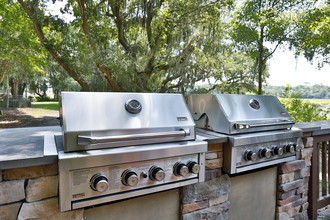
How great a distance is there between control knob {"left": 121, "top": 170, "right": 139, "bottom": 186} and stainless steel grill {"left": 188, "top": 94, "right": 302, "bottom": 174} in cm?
68

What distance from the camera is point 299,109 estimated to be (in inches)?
220

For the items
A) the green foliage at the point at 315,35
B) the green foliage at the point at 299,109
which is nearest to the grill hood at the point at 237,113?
the green foliage at the point at 299,109

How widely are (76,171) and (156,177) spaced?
383 millimetres

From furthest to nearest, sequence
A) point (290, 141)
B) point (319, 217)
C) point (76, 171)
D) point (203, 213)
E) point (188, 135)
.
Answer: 1. point (319, 217)
2. point (290, 141)
3. point (203, 213)
4. point (188, 135)
5. point (76, 171)

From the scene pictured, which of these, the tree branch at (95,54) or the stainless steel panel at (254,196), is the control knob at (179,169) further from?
the tree branch at (95,54)

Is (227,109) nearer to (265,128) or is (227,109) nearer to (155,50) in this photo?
(265,128)

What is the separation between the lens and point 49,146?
1.03 m

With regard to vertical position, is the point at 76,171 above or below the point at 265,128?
below

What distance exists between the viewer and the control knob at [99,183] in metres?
0.92

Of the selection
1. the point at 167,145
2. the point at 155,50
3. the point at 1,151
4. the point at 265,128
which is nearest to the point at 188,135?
the point at 167,145

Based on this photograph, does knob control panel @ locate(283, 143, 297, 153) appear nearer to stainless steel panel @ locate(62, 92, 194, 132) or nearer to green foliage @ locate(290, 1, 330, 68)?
stainless steel panel @ locate(62, 92, 194, 132)

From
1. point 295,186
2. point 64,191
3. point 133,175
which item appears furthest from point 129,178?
point 295,186

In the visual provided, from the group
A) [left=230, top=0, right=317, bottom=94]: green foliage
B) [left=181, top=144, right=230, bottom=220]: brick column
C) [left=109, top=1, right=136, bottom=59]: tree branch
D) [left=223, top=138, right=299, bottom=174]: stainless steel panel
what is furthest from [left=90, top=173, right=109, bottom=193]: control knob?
[left=230, top=0, right=317, bottom=94]: green foliage

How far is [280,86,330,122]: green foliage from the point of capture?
543 cm
